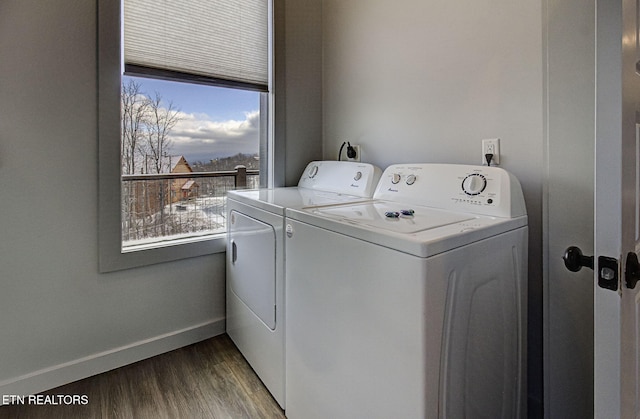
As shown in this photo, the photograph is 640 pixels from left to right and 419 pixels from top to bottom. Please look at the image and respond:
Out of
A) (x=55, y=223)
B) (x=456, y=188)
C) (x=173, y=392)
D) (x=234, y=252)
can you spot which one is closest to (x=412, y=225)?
(x=456, y=188)

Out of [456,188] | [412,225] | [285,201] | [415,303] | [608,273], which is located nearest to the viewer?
[608,273]

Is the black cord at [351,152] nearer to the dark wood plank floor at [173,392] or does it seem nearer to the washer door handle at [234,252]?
the washer door handle at [234,252]

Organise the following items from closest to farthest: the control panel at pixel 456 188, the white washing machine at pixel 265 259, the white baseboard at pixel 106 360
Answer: the control panel at pixel 456 188 < the white washing machine at pixel 265 259 < the white baseboard at pixel 106 360

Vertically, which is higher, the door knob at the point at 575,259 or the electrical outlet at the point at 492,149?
the electrical outlet at the point at 492,149

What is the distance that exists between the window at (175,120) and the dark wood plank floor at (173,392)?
56cm

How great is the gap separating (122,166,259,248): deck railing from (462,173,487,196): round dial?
4.54ft

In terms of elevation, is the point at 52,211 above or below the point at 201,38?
below

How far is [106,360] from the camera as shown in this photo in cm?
172

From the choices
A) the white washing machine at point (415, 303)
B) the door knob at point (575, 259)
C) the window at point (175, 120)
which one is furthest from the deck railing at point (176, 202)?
the door knob at point (575, 259)

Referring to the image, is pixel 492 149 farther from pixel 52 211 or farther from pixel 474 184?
pixel 52 211

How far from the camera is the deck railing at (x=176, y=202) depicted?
1.82 meters

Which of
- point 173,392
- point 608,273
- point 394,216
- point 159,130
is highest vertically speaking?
point 159,130

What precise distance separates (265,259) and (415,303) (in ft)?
2.71

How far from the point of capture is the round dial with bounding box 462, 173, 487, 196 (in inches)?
47.6
